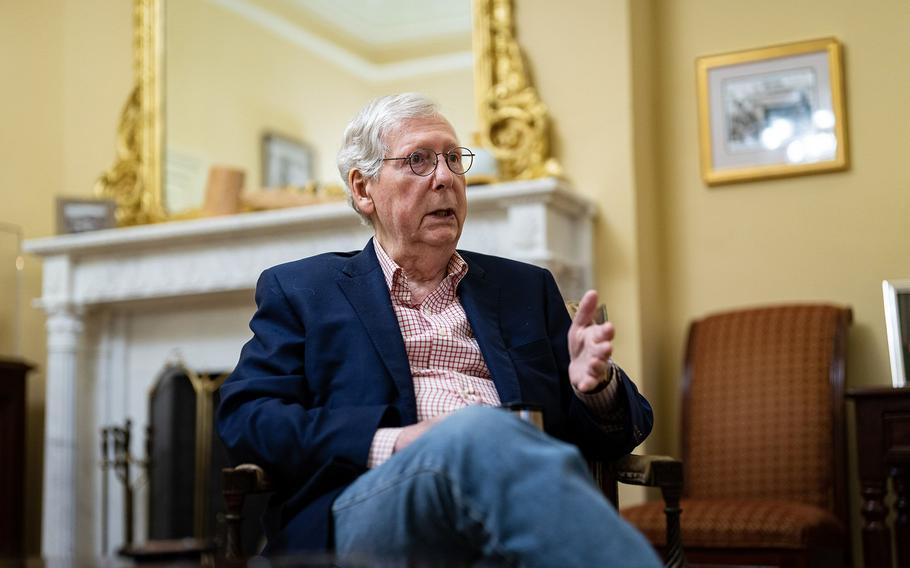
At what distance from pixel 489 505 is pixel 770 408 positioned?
83.6 inches

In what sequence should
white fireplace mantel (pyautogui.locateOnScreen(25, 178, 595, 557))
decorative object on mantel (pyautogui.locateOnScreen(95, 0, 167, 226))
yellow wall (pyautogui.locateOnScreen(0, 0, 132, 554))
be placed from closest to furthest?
1. white fireplace mantel (pyautogui.locateOnScreen(25, 178, 595, 557))
2. decorative object on mantel (pyautogui.locateOnScreen(95, 0, 167, 226))
3. yellow wall (pyautogui.locateOnScreen(0, 0, 132, 554))

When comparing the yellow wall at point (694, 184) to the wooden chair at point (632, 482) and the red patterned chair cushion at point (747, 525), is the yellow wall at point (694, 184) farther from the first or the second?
the wooden chair at point (632, 482)

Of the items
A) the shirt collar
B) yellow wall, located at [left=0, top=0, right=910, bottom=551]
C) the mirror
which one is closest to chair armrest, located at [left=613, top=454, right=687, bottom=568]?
the shirt collar

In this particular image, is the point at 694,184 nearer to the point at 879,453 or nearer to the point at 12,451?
the point at 879,453

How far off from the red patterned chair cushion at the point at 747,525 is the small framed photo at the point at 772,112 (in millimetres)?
1180

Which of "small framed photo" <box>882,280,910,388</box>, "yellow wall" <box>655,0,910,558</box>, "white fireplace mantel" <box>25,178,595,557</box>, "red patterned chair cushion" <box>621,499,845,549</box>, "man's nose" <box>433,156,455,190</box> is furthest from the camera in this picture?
"white fireplace mantel" <box>25,178,595,557</box>

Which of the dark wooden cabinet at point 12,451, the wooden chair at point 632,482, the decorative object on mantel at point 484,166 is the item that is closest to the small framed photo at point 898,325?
the decorative object on mantel at point 484,166

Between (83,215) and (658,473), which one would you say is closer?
(658,473)

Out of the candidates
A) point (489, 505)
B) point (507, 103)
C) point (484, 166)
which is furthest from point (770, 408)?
point (489, 505)

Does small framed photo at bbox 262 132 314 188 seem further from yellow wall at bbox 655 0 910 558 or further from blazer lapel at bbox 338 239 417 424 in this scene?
blazer lapel at bbox 338 239 417 424

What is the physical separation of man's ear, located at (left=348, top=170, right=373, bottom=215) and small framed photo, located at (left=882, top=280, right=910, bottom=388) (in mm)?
1740

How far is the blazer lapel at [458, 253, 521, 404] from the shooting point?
82.6 inches

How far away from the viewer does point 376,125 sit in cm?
227

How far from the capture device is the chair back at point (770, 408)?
3359 millimetres
